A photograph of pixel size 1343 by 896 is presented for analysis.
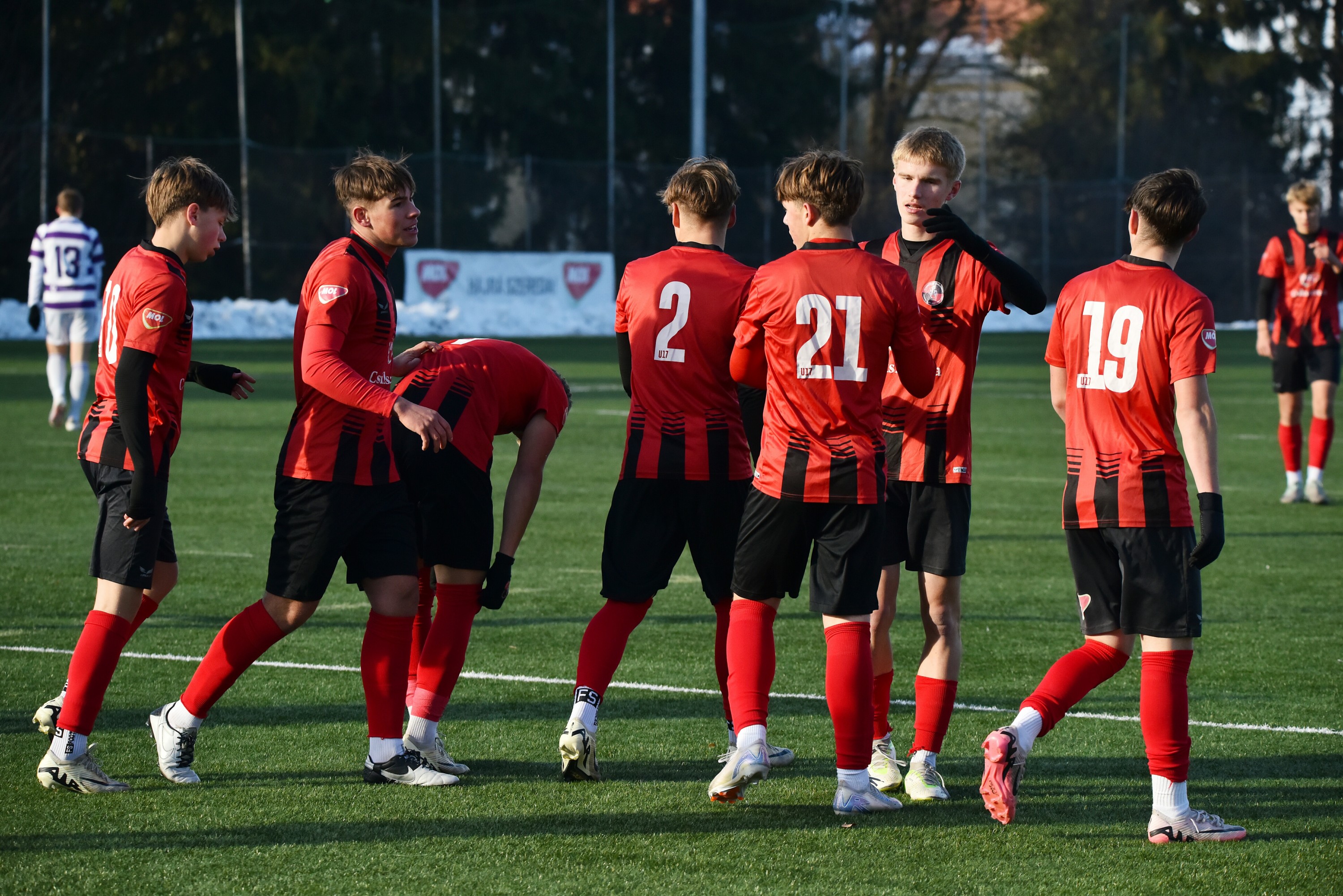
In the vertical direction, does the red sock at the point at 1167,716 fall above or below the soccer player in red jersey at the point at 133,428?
below

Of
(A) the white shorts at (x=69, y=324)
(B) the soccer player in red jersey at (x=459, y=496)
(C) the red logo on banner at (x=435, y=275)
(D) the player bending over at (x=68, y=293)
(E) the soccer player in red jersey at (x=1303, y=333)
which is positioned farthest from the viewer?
(C) the red logo on banner at (x=435, y=275)

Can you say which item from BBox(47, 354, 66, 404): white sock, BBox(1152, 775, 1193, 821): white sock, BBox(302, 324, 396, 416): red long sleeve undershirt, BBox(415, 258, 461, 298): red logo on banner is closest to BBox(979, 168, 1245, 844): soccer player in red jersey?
BBox(1152, 775, 1193, 821): white sock

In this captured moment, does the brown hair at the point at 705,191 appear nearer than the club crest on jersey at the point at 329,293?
No

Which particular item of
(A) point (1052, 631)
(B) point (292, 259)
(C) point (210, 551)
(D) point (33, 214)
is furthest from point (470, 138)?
(A) point (1052, 631)

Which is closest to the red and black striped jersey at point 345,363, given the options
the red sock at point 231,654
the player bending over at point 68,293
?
the red sock at point 231,654

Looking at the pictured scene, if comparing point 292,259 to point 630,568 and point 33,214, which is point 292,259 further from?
point 630,568

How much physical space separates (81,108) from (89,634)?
113ft

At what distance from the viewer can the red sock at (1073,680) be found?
457 cm

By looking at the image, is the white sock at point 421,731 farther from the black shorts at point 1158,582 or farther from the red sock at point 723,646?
the black shorts at point 1158,582

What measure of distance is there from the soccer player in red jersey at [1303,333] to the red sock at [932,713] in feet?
25.2

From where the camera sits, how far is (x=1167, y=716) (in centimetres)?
440

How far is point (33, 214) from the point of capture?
3209cm

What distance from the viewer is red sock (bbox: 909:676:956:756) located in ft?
16.0

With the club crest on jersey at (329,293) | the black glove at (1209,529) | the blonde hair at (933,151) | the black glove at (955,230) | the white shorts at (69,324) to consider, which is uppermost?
the blonde hair at (933,151)
